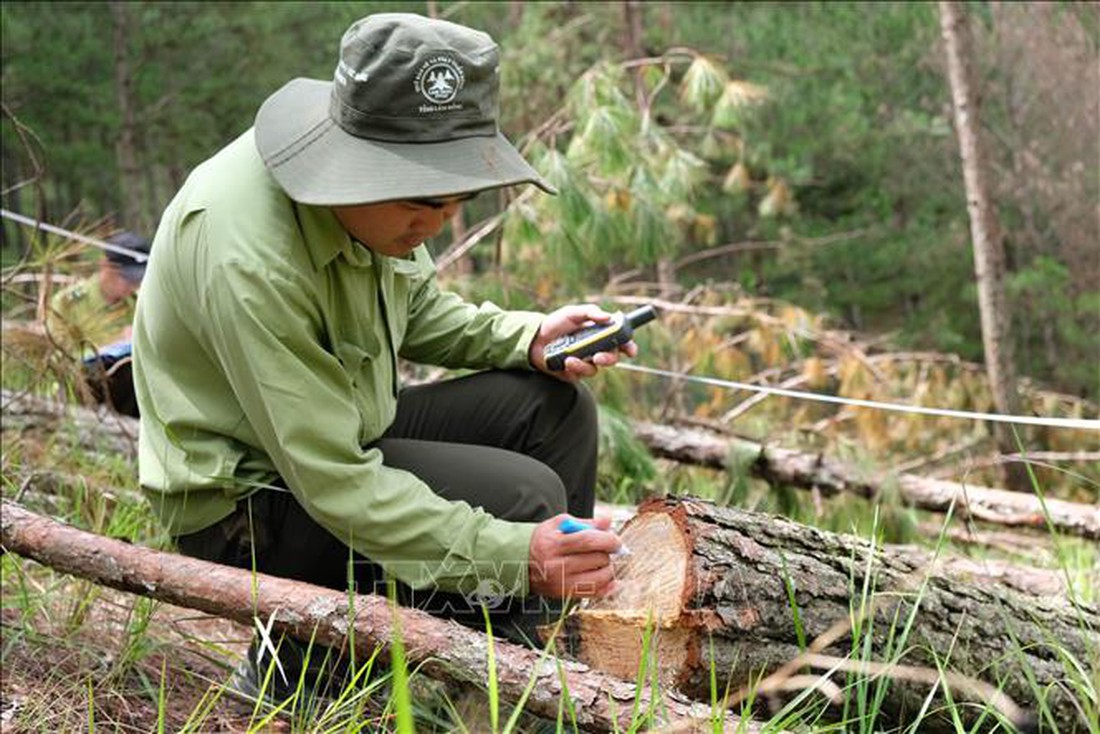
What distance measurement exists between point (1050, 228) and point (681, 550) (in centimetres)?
1399

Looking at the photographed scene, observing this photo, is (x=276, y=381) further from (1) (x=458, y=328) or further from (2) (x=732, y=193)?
(2) (x=732, y=193)

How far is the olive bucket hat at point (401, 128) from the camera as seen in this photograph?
174 centimetres

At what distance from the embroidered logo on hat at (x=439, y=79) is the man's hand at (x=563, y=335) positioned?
0.62m

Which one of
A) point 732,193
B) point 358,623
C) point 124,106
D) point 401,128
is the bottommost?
point 732,193

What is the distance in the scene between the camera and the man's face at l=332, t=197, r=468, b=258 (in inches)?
72.3

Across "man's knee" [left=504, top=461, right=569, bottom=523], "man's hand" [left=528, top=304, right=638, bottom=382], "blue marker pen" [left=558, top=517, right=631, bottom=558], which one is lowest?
"man's knee" [left=504, top=461, right=569, bottom=523]

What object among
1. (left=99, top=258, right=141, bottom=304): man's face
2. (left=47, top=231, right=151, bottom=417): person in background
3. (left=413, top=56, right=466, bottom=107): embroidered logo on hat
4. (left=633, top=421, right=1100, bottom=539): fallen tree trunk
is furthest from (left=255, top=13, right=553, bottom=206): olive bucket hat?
(left=633, top=421, right=1100, bottom=539): fallen tree trunk

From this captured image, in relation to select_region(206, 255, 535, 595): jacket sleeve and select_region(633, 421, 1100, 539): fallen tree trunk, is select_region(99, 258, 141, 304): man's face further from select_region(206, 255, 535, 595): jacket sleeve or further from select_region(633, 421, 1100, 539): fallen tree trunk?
select_region(206, 255, 535, 595): jacket sleeve

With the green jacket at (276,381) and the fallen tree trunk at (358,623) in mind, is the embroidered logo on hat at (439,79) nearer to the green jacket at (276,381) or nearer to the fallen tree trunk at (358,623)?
the green jacket at (276,381)

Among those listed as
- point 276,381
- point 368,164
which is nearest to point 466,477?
point 276,381

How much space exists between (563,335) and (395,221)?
55 cm

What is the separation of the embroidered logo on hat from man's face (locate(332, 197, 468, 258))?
14cm

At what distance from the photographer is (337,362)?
72.2 inches

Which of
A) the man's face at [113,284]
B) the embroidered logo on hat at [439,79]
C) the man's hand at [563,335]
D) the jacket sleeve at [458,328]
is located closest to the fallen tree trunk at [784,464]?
the man's face at [113,284]
